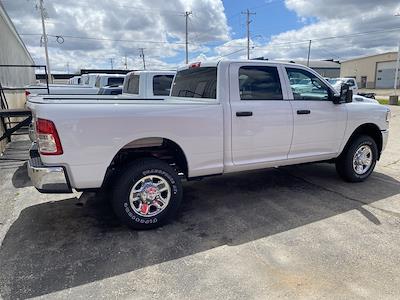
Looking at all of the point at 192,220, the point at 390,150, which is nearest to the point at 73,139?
the point at 192,220

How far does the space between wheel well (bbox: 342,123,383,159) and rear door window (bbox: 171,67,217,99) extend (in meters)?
2.59

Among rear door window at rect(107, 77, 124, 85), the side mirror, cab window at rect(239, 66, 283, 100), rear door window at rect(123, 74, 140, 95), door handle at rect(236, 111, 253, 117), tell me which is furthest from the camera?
rear door window at rect(107, 77, 124, 85)

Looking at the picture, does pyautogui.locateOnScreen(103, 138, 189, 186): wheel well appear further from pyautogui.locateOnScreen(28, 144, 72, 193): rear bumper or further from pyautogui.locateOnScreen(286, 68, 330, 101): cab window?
pyautogui.locateOnScreen(286, 68, 330, 101): cab window

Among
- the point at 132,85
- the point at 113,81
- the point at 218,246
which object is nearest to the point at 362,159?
the point at 218,246

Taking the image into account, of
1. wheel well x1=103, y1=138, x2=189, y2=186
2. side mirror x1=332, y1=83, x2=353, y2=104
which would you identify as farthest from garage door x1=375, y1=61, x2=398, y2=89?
wheel well x1=103, y1=138, x2=189, y2=186

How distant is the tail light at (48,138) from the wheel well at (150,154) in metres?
0.60

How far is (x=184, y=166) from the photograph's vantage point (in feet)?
14.0

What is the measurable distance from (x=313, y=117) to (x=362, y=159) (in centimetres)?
147

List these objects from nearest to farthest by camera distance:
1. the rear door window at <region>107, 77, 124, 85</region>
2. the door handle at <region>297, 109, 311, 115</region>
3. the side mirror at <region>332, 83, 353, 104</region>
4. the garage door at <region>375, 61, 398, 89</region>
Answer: the door handle at <region>297, 109, 311, 115</region>
the side mirror at <region>332, 83, 353, 104</region>
the rear door window at <region>107, 77, 124, 85</region>
the garage door at <region>375, 61, 398, 89</region>

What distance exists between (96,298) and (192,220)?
5.73 ft

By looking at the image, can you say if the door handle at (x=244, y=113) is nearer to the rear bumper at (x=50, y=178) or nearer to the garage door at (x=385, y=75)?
the rear bumper at (x=50, y=178)

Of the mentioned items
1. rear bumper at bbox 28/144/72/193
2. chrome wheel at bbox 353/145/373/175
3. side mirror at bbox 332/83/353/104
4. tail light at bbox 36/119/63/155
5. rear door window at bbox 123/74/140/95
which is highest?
rear door window at bbox 123/74/140/95

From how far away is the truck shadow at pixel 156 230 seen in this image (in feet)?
10.5

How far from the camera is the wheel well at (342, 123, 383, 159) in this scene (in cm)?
569
